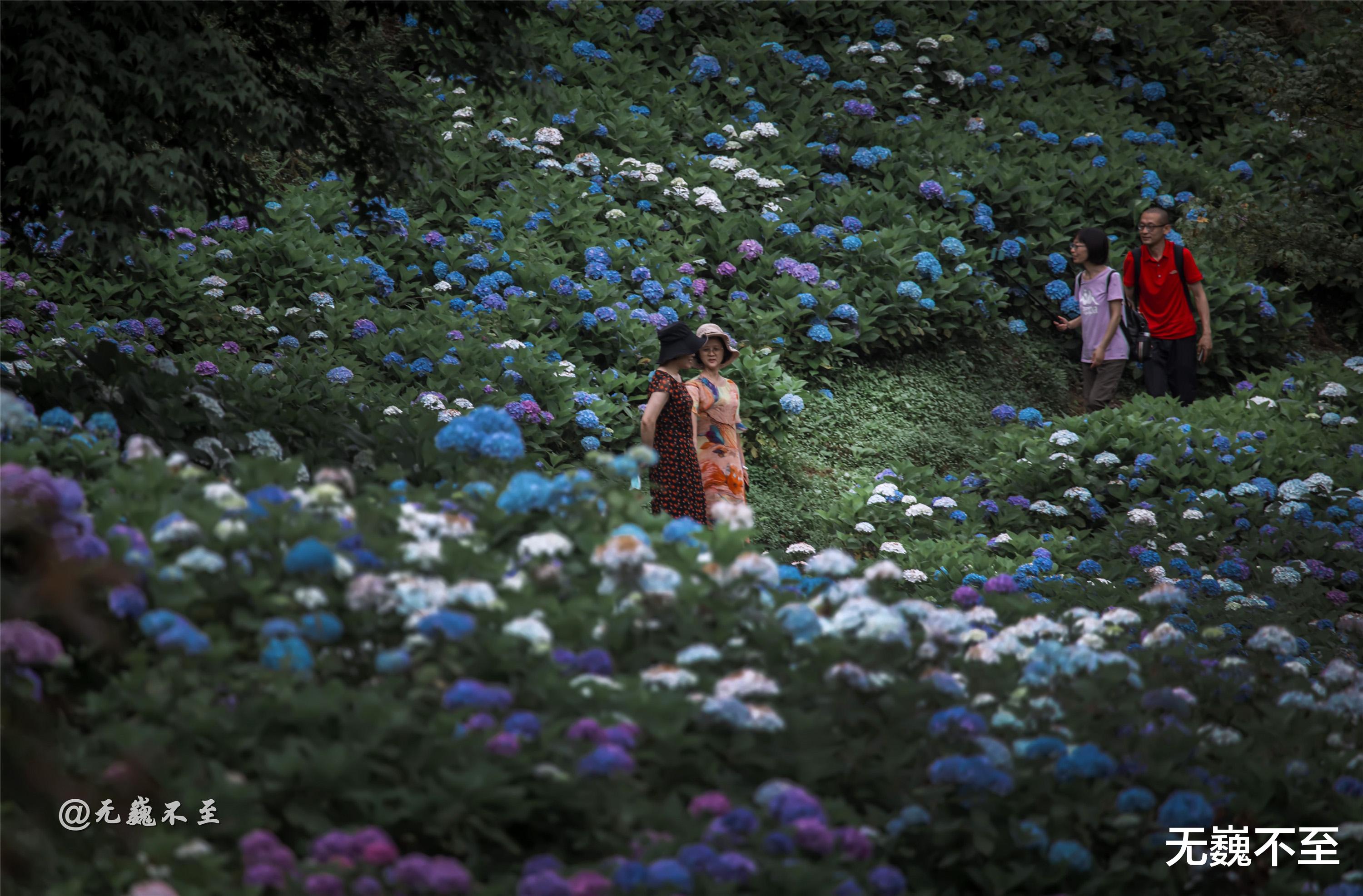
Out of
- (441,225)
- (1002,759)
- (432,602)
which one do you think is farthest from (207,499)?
(441,225)

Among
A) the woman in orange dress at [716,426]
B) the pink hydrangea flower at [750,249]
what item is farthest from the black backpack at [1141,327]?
the woman in orange dress at [716,426]

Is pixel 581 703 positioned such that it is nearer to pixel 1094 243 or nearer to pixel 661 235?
pixel 661 235

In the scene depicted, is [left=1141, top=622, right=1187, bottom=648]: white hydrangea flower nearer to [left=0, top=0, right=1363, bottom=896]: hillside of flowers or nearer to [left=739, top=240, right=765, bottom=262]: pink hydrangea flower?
[left=0, top=0, right=1363, bottom=896]: hillside of flowers

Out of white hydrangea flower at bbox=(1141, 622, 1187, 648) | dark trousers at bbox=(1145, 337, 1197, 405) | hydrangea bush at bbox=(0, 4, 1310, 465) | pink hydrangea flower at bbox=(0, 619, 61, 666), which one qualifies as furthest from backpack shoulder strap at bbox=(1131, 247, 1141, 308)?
pink hydrangea flower at bbox=(0, 619, 61, 666)

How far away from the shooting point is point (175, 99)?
4.61m

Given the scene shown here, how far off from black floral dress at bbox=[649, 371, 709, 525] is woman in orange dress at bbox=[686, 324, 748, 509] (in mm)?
433

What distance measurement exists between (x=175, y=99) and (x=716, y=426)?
3167 mm

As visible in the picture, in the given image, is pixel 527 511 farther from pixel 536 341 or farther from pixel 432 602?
pixel 536 341

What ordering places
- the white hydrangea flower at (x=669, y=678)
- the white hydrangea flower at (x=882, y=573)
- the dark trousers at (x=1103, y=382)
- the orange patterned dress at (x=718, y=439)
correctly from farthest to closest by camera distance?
1. the dark trousers at (x=1103, y=382)
2. the orange patterned dress at (x=718, y=439)
3. the white hydrangea flower at (x=882, y=573)
4. the white hydrangea flower at (x=669, y=678)

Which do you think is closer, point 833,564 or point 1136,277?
point 833,564

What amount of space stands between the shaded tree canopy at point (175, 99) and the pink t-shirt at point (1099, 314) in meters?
5.50

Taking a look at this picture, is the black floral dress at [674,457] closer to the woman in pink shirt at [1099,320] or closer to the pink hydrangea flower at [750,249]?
the pink hydrangea flower at [750,249]

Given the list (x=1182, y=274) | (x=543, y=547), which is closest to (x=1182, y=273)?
(x=1182, y=274)

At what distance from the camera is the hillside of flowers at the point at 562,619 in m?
2.33
